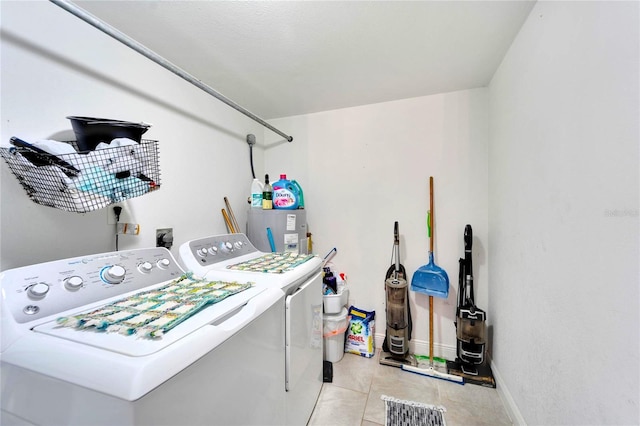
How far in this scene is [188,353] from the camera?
24.7 inches

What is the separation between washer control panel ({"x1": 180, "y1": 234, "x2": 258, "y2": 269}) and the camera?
139 cm

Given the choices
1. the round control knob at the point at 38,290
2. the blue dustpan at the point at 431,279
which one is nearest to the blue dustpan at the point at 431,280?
the blue dustpan at the point at 431,279

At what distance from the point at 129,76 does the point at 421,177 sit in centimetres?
216

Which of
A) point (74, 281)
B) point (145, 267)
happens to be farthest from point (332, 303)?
point (74, 281)

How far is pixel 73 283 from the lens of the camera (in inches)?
34.7

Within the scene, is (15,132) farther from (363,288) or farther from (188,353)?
(363,288)

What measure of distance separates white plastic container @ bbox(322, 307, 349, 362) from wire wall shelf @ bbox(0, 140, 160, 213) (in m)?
1.66

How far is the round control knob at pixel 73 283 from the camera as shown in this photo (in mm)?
873

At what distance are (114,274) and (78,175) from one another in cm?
40

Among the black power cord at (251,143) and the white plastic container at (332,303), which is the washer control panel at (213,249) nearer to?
the white plastic container at (332,303)

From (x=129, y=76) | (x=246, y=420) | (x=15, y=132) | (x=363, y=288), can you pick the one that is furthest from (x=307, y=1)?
(x=363, y=288)

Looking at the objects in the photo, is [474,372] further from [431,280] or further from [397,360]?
[431,280]

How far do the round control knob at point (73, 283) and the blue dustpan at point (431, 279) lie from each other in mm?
2047

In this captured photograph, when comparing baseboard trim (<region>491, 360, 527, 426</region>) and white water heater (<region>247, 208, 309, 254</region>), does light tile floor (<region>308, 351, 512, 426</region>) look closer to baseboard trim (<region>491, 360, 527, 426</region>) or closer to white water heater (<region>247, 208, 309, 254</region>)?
baseboard trim (<region>491, 360, 527, 426</region>)
